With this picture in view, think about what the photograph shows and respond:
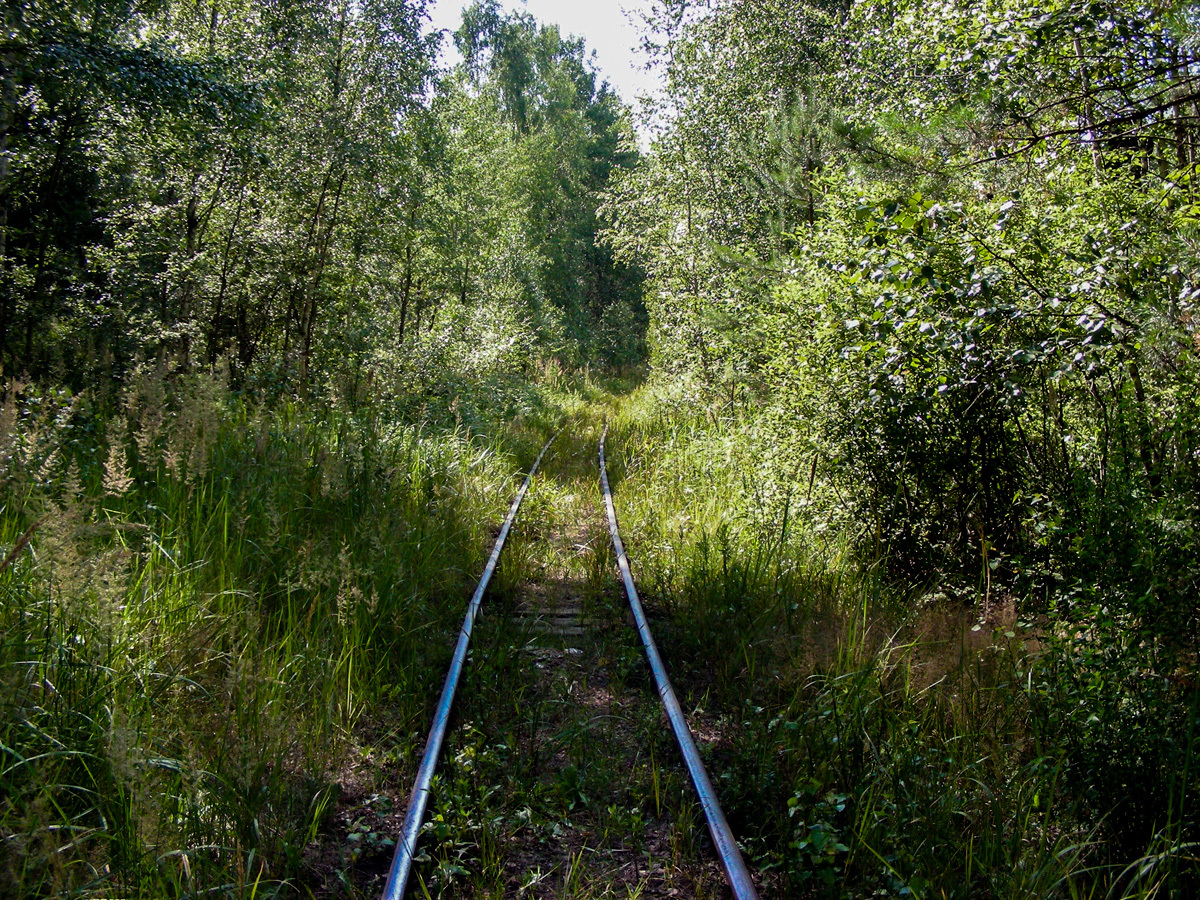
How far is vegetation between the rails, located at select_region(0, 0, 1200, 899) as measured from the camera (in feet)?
8.89

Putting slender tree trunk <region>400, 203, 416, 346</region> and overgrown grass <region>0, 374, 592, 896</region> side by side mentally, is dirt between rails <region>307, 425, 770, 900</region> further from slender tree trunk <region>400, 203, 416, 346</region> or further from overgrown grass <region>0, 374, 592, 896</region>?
slender tree trunk <region>400, 203, 416, 346</region>

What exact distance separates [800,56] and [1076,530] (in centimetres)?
1349

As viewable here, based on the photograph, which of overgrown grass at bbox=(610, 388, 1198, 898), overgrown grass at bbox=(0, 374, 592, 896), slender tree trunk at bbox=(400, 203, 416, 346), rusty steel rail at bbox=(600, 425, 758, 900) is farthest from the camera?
slender tree trunk at bbox=(400, 203, 416, 346)

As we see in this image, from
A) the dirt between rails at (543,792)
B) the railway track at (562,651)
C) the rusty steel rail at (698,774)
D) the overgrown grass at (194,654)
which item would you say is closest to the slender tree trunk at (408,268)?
the overgrown grass at (194,654)

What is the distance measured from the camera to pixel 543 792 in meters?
3.27

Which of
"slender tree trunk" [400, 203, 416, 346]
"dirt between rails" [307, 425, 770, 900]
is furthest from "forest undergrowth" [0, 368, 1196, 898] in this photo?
"slender tree trunk" [400, 203, 416, 346]

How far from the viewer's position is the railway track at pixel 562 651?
2516 millimetres

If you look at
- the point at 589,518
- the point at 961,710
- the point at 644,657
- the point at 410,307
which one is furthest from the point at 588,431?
the point at 961,710

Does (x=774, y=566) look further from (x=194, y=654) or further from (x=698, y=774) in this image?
(x=194, y=654)

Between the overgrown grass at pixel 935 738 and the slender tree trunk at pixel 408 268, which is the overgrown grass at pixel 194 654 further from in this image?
the slender tree trunk at pixel 408 268

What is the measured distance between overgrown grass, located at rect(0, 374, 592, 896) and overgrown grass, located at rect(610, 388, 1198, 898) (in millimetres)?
1679

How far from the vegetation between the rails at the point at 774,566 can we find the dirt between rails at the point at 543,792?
Result: 1.0 inches

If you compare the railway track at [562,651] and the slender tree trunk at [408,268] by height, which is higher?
the slender tree trunk at [408,268]

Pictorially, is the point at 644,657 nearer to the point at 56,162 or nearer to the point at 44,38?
the point at 44,38
